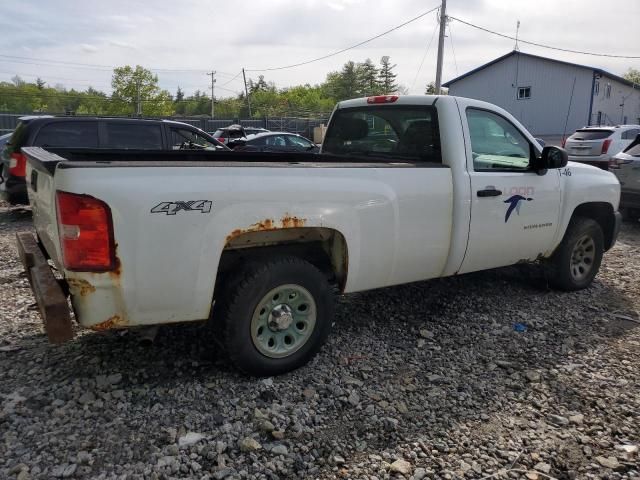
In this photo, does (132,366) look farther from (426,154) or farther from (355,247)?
(426,154)

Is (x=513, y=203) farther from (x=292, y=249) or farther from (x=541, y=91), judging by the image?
(x=541, y=91)

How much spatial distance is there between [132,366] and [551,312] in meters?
3.68

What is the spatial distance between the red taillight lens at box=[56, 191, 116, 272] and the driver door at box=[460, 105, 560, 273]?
106 inches

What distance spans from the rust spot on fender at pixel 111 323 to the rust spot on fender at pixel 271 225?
71cm

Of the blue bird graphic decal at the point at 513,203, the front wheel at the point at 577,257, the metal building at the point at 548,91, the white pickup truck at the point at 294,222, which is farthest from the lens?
the metal building at the point at 548,91

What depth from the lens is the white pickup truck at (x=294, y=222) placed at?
2.69 meters

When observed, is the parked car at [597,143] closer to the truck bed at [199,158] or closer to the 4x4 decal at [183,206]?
the truck bed at [199,158]

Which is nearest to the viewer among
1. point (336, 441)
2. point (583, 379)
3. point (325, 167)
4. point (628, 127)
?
point (336, 441)

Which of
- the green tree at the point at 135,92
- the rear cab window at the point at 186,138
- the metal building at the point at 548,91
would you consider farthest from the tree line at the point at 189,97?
the rear cab window at the point at 186,138

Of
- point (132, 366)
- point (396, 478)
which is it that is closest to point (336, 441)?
point (396, 478)

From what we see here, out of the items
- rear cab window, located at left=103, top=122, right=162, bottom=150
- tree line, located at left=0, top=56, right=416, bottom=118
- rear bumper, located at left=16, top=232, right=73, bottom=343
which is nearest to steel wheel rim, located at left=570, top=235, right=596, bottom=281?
rear bumper, located at left=16, top=232, right=73, bottom=343

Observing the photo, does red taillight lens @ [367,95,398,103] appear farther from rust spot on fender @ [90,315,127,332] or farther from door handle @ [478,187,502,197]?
rust spot on fender @ [90,315,127,332]

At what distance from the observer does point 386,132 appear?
4641mm

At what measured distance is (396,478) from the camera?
261 centimetres
